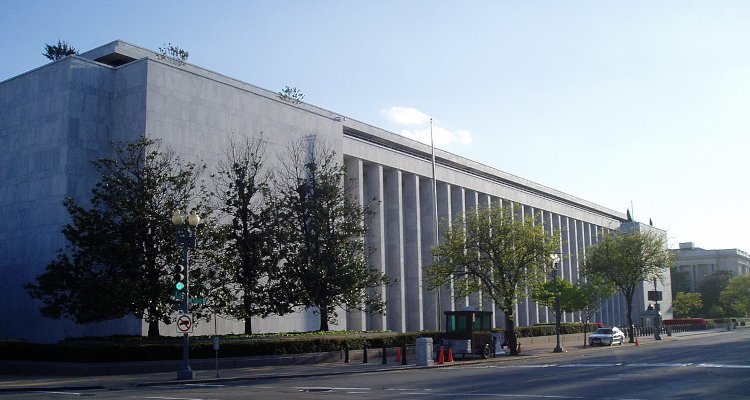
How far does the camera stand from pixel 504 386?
2152cm

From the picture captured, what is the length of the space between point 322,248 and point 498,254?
11273mm

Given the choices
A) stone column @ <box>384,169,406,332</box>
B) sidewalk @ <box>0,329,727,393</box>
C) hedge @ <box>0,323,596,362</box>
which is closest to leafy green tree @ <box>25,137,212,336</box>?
hedge @ <box>0,323,596,362</box>

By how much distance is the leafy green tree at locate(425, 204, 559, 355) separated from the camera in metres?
45.5

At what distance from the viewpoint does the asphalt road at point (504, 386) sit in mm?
18984

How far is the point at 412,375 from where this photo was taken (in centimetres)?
2827

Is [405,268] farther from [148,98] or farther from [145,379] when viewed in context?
[145,379]

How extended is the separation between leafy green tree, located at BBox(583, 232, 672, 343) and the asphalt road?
39.0 m

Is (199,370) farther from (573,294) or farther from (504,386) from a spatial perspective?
(573,294)

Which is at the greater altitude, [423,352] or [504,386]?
[423,352]

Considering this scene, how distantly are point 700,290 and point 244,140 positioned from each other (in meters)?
115

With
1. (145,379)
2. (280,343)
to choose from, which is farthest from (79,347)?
(280,343)

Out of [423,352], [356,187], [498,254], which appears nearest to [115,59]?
[356,187]

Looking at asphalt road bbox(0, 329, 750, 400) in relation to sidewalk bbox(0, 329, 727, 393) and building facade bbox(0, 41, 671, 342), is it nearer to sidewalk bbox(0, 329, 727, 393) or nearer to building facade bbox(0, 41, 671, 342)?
sidewalk bbox(0, 329, 727, 393)

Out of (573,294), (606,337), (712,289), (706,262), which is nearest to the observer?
(606,337)
